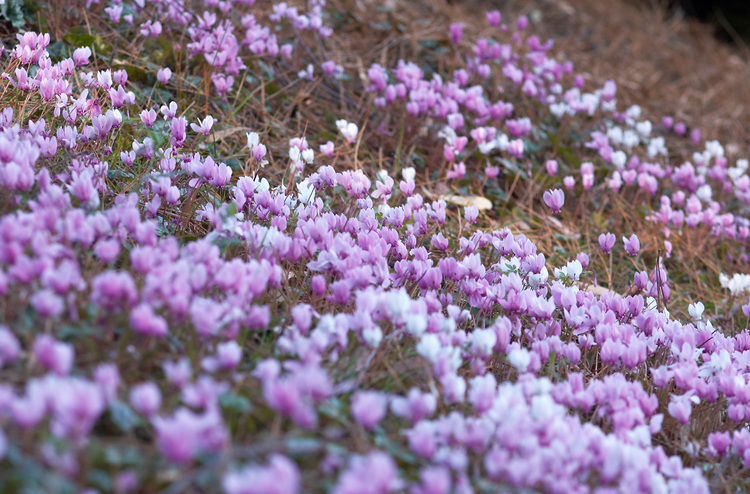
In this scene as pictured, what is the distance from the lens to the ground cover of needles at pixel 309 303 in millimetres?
1192

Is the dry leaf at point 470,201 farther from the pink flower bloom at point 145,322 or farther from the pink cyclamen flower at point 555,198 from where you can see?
the pink flower bloom at point 145,322

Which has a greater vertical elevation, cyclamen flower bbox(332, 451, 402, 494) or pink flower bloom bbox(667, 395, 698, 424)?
cyclamen flower bbox(332, 451, 402, 494)

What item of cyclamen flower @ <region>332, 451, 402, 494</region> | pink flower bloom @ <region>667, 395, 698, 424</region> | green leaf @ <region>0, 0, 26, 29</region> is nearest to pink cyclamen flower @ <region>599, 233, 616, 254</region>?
pink flower bloom @ <region>667, 395, 698, 424</region>

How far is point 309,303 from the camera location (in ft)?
6.63

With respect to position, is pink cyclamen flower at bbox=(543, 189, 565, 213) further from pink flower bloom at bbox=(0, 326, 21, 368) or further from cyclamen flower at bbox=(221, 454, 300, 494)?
pink flower bloom at bbox=(0, 326, 21, 368)

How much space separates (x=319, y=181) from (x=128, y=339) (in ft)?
3.57

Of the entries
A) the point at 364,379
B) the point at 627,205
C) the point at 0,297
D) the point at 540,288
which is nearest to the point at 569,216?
the point at 627,205

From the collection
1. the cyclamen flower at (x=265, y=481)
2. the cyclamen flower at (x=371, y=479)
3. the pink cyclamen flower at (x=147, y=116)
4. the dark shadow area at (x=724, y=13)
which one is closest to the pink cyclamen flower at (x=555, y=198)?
the pink cyclamen flower at (x=147, y=116)

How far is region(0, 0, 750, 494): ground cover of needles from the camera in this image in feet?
3.91

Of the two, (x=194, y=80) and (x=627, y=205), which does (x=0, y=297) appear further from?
(x=627, y=205)

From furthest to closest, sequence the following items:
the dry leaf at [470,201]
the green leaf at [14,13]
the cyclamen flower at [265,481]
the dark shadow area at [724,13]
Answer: the dark shadow area at [724,13] < the dry leaf at [470,201] < the green leaf at [14,13] < the cyclamen flower at [265,481]

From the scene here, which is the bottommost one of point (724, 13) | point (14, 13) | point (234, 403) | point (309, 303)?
point (14, 13)

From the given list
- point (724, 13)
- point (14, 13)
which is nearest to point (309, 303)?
point (14, 13)

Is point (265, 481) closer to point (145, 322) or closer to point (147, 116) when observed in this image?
point (145, 322)
